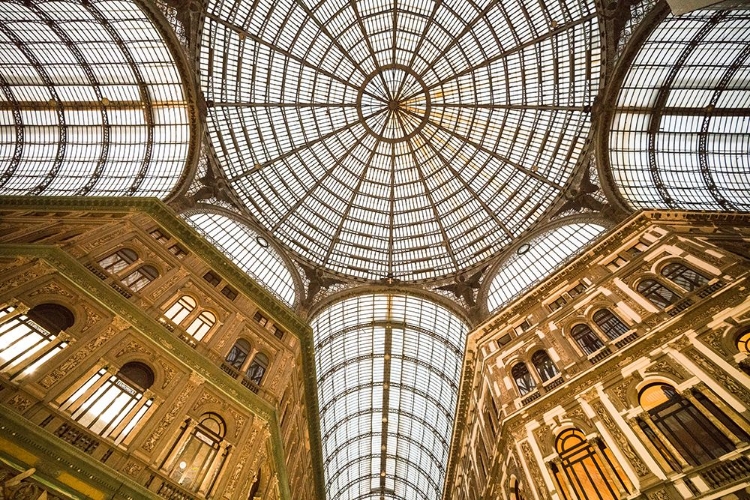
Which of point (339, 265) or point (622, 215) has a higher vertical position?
point (339, 265)

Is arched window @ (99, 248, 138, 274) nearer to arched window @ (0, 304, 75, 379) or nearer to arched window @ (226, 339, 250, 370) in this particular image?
arched window @ (0, 304, 75, 379)

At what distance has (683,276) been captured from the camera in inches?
774

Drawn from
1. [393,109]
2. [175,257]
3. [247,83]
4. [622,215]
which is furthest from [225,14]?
[622,215]

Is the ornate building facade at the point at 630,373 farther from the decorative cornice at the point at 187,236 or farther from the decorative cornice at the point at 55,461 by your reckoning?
the decorative cornice at the point at 55,461

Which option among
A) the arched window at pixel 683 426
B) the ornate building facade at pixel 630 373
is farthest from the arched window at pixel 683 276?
the arched window at pixel 683 426

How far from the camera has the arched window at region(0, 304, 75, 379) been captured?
1465 centimetres

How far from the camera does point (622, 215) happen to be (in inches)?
1141

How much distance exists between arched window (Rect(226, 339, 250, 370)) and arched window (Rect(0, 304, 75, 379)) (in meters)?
8.06

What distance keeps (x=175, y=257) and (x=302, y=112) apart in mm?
17617

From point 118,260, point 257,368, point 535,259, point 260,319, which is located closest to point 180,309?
point 118,260

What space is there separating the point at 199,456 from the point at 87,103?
101 feet

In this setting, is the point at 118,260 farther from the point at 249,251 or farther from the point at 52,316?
the point at 249,251

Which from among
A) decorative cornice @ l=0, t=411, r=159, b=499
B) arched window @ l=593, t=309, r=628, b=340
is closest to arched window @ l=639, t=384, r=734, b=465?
arched window @ l=593, t=309, r=628, b=340

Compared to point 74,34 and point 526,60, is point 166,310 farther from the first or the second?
point 526,60
